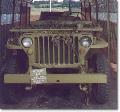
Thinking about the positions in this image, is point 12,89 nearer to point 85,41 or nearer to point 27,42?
point 27,42

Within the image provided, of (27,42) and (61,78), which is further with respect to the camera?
(27,42)

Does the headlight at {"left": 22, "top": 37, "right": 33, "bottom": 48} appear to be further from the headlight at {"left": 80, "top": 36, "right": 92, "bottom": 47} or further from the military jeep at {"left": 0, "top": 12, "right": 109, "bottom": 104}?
the headlight at {"left": 80, "top": 36, "right": 92, "bottom": 47}

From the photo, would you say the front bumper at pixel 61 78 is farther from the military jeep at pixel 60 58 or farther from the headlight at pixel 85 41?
the headlight at pixel 85 41

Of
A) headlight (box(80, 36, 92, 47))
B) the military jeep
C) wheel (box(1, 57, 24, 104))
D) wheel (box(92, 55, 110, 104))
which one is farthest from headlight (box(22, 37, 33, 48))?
wheel (box(92, 55, 110, 104))

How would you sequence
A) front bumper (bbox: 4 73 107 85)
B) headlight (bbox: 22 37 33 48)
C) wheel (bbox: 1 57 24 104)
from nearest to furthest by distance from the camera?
1. front bumper (bbox: 4 73 107 85)
2. wheel (bbox: 1 57 24 104)
3. headlight (bbox: 22 37 33 48)

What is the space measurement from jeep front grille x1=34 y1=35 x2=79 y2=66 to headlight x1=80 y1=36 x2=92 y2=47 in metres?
0.06

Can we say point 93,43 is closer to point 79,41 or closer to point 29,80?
point 79,41

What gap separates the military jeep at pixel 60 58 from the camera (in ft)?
14.4

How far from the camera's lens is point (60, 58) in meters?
4.57

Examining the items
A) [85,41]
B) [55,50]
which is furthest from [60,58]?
[85,41]

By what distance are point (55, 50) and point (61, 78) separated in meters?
0.37

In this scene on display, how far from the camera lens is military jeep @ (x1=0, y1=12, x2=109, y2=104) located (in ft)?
14.4

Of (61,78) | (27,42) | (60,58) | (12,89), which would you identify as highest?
(27,42)

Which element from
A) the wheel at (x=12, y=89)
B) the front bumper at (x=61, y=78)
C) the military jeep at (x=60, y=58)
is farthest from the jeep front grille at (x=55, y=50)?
the wheel at (x=12, y=89)
